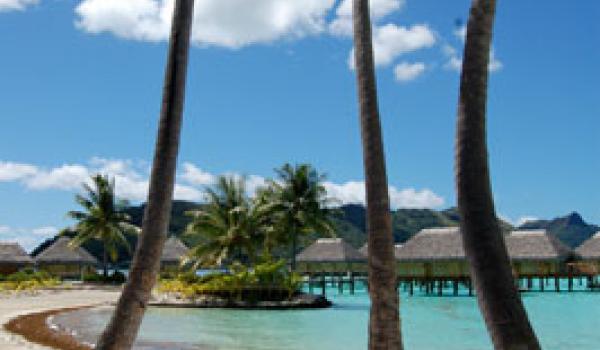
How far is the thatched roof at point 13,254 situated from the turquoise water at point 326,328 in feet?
88.7

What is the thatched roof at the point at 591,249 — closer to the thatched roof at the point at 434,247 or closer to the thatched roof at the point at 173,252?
the thatched roof at the point at 434,247

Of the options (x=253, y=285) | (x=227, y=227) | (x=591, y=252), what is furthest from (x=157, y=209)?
(x=591, y=252)

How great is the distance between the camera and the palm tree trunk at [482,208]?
4305 mm

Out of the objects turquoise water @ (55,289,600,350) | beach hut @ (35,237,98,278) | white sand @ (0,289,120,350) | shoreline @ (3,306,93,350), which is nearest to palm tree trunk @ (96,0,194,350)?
shoreline @ (3,306,93,350)

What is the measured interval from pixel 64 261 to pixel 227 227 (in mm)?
26587

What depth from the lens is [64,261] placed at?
59125 mm

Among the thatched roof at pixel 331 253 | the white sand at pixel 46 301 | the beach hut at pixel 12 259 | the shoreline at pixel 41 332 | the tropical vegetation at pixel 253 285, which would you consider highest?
the thatched roof at pixel 331 253

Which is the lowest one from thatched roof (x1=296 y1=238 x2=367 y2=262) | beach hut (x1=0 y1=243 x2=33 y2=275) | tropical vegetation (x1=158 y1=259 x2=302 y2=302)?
tropical vegetation (x1=158 y1=259 x2=302 y2=302)

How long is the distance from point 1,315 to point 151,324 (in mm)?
4638

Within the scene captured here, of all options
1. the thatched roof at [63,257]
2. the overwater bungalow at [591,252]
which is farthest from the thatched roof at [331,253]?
the thatched roof at [63,257]

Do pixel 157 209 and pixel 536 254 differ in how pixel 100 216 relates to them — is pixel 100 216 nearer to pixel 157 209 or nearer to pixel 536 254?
pixel 536 254

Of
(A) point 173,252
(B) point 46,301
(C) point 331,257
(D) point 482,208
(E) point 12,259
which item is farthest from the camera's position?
(A) point 173,252

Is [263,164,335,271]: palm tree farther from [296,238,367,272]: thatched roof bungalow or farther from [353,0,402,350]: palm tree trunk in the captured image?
[353,0,402,350]: palm tree trunk

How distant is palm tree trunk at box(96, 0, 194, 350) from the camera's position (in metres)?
6.12
